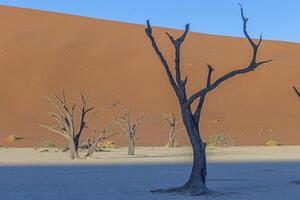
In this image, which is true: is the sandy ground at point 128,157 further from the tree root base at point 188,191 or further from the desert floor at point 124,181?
the tree root base at point 188,191

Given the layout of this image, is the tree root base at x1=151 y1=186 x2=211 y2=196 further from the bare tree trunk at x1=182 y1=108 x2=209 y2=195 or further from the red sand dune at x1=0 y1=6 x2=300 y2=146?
the red sand dune at x1=0 y1=6 x2=300 y2=146

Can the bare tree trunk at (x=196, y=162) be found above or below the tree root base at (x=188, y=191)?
above

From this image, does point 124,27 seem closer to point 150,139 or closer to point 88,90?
point 88,90

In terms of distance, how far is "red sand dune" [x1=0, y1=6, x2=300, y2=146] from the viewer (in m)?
53.9

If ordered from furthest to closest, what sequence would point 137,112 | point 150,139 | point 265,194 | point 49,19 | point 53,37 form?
point 49,19 < point 53,37 < point 137,112 < point 150,139 < point 265,194

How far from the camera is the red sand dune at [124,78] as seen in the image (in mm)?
53856

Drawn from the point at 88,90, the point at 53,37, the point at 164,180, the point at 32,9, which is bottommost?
the point at 164,180

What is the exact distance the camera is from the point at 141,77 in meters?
67.4

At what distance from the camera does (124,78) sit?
216 feet

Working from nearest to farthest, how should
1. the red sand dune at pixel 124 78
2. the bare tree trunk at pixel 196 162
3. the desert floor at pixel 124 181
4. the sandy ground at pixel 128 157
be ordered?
the desert floor at pixel 124 181 < the bare tree trunk at pixel 196 162 < the sandy ground at pixel 128 157 < the red sand dune at pixel 124 78

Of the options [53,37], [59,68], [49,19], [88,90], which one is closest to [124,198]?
[88,90]

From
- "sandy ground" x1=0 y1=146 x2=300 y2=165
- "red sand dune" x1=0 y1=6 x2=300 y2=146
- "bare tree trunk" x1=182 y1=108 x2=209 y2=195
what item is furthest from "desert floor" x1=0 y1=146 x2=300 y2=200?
"red sand dune" x1=0 y1=6 x2=300 y2=146

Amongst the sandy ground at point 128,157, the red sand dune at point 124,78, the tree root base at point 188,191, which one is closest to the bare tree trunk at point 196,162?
the tree root base at point 188,191

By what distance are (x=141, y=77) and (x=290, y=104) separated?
49.0ft
